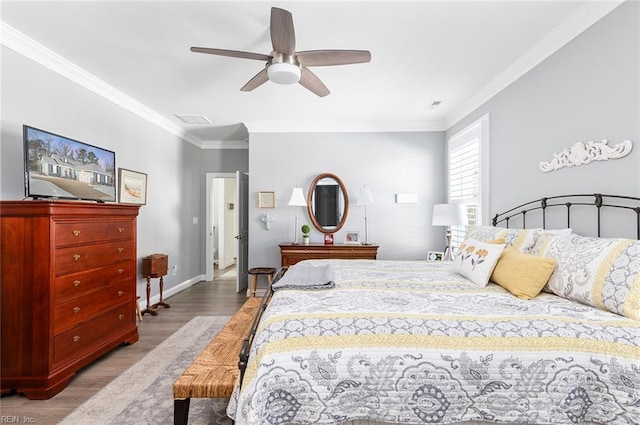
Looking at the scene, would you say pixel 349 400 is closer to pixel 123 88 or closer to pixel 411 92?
pixel 411 92

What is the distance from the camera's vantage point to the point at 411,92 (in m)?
3.45

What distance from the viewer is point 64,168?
8.57 feet

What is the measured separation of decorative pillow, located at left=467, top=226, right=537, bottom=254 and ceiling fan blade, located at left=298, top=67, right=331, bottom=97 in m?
1.91

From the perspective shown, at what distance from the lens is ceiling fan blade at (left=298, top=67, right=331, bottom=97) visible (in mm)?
2356

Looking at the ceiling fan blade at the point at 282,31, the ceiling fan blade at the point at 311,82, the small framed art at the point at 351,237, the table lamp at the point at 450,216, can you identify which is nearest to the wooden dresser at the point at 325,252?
the small framed art at the point at 351,237

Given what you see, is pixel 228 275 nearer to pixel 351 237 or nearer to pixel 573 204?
pixel 351 237

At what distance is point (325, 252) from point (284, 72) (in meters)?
2.66

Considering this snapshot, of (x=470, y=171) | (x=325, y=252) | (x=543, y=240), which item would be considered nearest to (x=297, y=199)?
(x=325, y=252)

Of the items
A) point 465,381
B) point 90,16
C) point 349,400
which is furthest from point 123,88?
point 465,381

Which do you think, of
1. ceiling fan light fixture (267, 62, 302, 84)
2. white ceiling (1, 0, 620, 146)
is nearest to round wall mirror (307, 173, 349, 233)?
white ceiling (1, 0, 620, 146)

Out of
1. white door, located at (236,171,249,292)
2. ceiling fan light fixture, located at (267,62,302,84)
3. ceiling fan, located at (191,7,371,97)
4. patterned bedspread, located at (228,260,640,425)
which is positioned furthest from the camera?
white door, located at (236,171,249,292)

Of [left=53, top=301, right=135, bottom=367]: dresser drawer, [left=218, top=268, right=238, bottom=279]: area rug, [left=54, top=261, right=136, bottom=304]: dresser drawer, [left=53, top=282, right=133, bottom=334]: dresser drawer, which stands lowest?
[left=218, top=268, right=238, bottom=279]: area rug

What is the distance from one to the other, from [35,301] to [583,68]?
4.19 metres

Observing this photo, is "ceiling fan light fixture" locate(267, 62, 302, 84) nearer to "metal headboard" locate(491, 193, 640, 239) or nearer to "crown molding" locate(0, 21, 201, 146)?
"crown molding" locate(0, 21, 201, 146)
